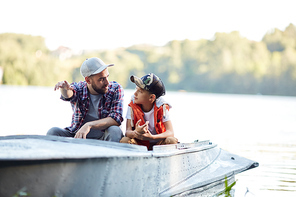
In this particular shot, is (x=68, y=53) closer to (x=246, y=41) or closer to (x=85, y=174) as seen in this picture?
(x=246, y=41)

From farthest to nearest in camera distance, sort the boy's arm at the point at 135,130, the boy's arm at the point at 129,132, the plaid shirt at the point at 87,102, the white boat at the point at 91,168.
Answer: the plaid shirt at the point at 87,102, the boy's arm at the point at 129,132, the boy's arm at the point at 135,130, the white boat at the point at 91,168

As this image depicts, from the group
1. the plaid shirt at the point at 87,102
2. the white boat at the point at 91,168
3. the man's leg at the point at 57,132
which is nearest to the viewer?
the white boat at the point at 91,168

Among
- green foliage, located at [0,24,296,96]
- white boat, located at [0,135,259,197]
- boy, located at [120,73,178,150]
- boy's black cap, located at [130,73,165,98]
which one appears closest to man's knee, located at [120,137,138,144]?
boy, located at [120,73,178,150]

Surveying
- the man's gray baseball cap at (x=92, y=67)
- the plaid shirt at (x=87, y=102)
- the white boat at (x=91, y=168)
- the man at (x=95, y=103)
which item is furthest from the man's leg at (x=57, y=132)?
the white boat at (x=91, y=168)

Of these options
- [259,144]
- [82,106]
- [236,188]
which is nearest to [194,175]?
[82,106]

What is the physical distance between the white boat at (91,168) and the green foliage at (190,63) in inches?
3165

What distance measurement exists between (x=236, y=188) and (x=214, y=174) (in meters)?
1.51

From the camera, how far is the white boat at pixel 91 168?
3.16 meters

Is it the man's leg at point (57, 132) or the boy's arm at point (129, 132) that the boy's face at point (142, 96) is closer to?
the boy's arm at point (129, 132)

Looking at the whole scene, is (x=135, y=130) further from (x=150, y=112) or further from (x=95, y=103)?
A: (x=95, y=103)

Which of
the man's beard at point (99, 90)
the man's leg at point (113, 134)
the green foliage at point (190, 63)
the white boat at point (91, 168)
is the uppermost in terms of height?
the green foliage at point (190, 63)

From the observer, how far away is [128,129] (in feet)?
Result: 15.6

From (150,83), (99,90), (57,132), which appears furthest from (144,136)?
(57,132)

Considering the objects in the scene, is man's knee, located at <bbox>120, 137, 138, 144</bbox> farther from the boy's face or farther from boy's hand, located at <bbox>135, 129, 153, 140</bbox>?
the boy's face
